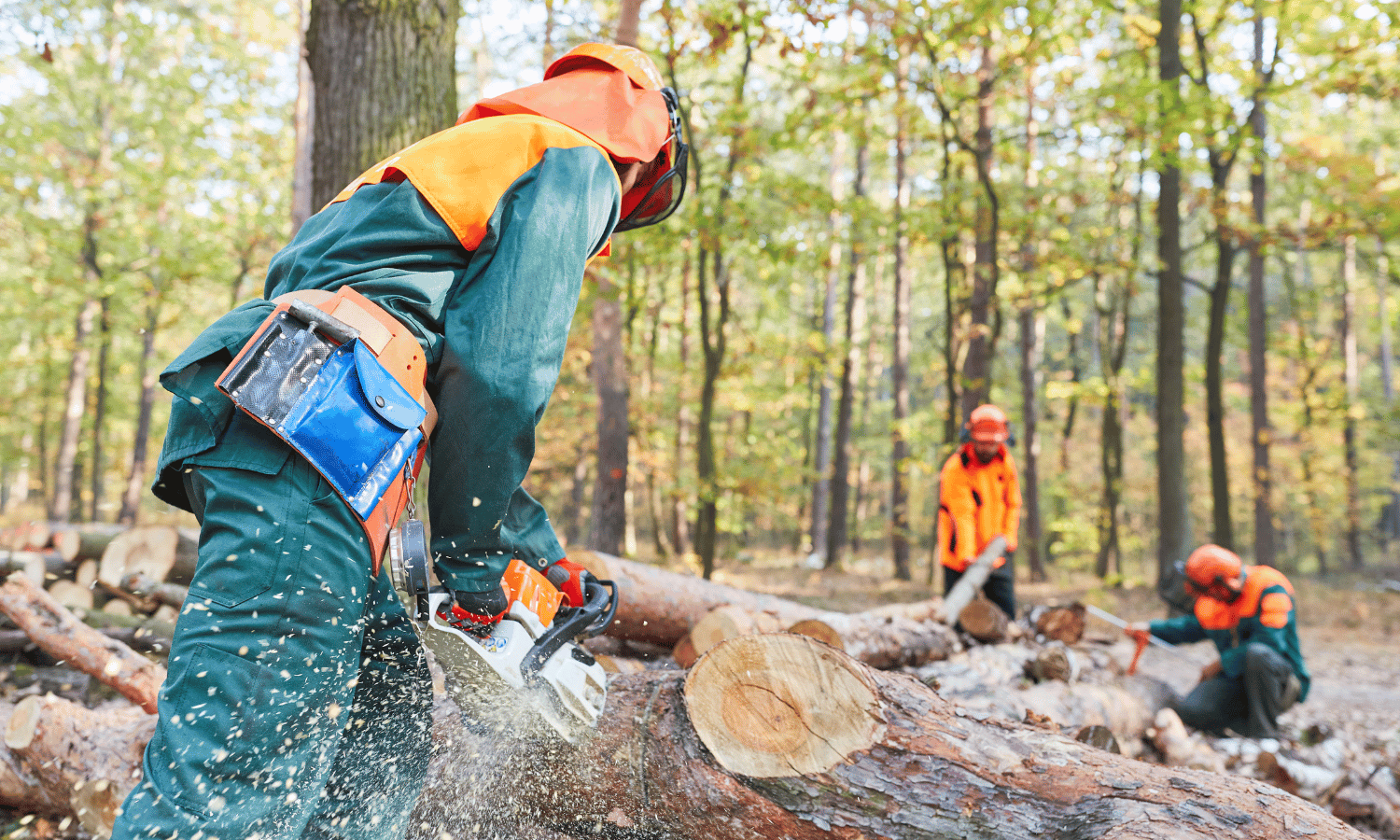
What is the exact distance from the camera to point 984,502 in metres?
5.68

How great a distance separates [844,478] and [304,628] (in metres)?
13.2

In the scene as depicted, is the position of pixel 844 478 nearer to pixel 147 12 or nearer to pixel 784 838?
pixel 784 838

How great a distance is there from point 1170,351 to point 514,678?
9.83 meters

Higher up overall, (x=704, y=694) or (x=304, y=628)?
(x=304, y=628)

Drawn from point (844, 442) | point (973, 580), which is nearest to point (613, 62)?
point (973, 580)

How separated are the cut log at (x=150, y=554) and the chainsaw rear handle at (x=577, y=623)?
12.6 feet

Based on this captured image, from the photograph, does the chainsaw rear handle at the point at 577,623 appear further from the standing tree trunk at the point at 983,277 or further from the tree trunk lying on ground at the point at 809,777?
the standing tree trunk at the point at 983,277

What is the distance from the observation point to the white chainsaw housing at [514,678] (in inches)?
65.3

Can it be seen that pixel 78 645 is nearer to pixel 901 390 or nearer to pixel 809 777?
pixel 809 777

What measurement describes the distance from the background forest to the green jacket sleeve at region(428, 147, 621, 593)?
2.99ft

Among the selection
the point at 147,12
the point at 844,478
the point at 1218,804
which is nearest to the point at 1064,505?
the point at 844,478

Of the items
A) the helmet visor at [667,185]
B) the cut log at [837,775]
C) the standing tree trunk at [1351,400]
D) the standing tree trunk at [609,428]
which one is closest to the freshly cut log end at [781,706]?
the cut log at [837,775]

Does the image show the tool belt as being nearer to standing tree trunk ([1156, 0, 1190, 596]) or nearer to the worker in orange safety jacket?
the worker in orange safety jacket

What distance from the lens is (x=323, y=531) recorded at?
137 centimetres
